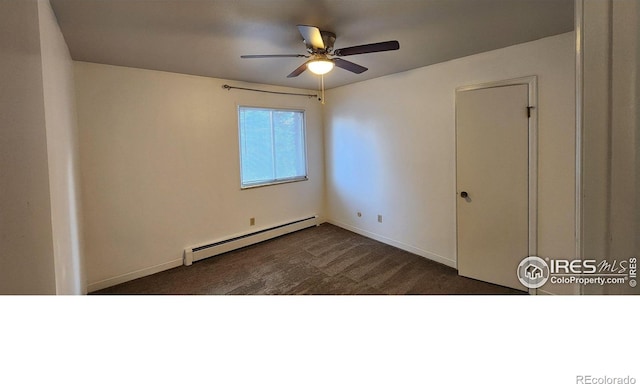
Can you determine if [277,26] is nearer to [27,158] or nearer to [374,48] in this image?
[374,48]

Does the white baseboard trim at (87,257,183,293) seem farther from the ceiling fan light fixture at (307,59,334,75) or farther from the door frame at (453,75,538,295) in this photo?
the door frame at (453,75,538,295)

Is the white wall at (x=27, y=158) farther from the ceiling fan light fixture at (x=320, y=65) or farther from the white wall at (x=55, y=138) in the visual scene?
the ceiling fan light fixture at (x=320, y=65)

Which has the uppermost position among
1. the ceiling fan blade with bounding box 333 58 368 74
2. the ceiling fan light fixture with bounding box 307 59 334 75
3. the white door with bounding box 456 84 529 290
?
the ceiling fan blade with bounding box 333 58 368 74

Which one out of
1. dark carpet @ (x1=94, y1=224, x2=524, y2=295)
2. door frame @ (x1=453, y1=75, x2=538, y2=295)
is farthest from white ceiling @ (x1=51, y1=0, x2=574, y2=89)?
dark carpet @ (x1=94, y1=224, x2=524, y2=295)

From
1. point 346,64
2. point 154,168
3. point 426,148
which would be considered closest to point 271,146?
point 154,168

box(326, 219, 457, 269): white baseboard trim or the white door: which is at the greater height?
the white door

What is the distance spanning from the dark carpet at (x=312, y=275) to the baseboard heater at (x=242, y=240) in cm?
8

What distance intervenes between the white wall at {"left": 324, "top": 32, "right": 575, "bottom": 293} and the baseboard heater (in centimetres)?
62

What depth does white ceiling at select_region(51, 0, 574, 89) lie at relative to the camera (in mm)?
1723

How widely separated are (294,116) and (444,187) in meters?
2.52

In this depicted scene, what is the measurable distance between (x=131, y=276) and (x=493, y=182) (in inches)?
153
